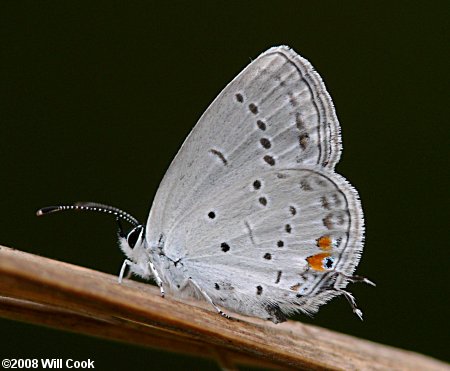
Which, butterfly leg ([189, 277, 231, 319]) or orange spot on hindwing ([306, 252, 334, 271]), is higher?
orange spot on hindwing ([306, 252, 334, 271])

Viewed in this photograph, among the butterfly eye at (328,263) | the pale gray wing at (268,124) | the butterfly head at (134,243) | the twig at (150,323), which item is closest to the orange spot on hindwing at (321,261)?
the butterfly eye at (328,263)

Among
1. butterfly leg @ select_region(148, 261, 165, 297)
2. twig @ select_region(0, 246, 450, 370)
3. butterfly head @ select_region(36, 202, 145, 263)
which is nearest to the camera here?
twig @ select_region(0, 246, 450, 370)

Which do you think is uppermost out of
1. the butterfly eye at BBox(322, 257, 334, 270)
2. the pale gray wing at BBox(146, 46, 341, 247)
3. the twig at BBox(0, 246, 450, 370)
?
the pale gray wing at BBox(146, 46, 341, 247)

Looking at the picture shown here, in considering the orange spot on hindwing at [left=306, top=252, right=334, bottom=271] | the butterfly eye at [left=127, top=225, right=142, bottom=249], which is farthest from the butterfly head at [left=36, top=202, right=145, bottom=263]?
the orange spot on hindwing at [left=306, top=252, right=334, bottom=271]

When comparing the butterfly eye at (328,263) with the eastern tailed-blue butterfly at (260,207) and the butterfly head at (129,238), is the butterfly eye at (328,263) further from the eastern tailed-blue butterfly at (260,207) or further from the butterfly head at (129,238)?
the butterfly head at (129,238)

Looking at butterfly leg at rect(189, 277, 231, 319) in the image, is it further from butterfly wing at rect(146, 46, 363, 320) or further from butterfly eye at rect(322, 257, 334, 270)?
butterfly eye at rect(322, 257, 334, 270)

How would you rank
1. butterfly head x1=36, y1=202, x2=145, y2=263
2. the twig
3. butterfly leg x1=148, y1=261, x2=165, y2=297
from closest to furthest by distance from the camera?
the twig → butterfly leg x1=148, y1=261, x2=165, y2=297 → butterfly head x1=36, y1=202, x2=145, y2=263

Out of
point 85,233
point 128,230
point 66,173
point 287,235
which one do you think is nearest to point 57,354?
point 85,233

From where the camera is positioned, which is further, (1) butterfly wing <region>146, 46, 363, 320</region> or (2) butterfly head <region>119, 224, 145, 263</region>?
(2) butterfly head <region>119, 224, 145, 263</region>
